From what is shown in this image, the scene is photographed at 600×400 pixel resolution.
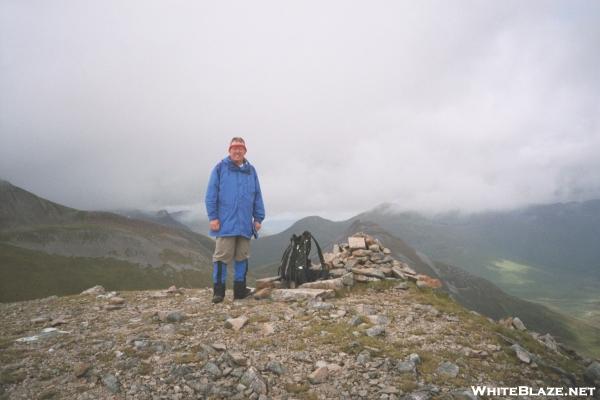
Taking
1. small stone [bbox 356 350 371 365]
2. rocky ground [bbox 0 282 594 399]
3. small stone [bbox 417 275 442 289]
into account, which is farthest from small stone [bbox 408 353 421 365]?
small stone [bbox 417 275 442 289]

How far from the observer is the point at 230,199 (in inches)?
457

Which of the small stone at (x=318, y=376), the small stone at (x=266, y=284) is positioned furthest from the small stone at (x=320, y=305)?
the small stone at (x=318, y=376)

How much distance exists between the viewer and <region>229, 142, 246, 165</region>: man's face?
11.7m

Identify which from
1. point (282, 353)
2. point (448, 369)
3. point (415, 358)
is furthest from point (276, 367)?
point (448, 369)

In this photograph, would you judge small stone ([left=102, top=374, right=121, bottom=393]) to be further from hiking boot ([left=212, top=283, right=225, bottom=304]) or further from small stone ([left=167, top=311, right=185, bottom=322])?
hiking boot ([left=212, top=283, right=225, bottom=304])

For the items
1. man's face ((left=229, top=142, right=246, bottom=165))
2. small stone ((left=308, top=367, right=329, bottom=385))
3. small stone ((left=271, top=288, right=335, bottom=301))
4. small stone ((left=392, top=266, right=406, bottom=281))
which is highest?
man's face ((left=229, top=142, right=246, bottom=165))

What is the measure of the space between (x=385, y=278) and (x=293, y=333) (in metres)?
5.77

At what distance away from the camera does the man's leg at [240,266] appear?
11906mm

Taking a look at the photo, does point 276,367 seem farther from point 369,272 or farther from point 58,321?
point 369,272

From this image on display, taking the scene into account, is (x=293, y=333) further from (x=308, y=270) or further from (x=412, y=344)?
(x=308, y=270)

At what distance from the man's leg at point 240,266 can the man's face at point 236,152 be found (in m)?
2.64

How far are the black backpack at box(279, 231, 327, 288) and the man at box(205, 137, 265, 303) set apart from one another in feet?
7.14

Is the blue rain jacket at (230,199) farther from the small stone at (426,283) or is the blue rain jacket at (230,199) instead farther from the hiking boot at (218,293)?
the small stone at (426,283)

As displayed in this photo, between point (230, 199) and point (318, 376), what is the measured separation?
6.80 meters
